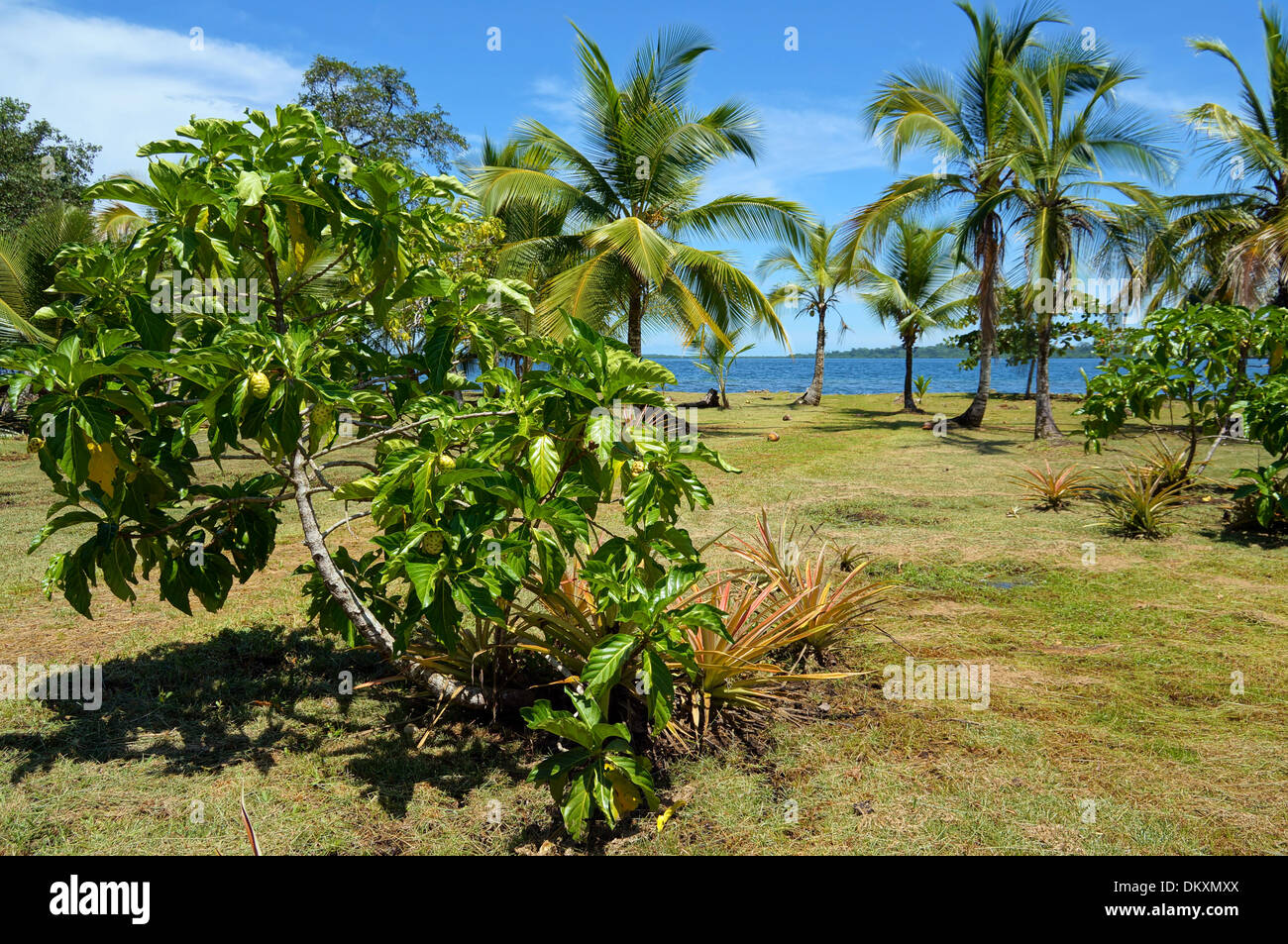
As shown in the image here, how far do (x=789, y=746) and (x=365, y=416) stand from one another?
7.79 feet

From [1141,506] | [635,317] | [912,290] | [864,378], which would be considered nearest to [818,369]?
[912,290]

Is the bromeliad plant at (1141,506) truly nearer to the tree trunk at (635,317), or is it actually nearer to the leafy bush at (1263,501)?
the leafy bush at (1263,501)

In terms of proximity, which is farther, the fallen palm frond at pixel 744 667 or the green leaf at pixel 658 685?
the fallen palm frond at pixel 744 667

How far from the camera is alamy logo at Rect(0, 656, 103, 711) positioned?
11.9 feet

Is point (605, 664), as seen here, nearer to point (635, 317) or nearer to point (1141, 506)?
point (1141, 506)

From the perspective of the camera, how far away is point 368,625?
124 inches

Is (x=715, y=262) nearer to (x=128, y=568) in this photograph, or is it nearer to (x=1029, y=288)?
(x=1029, y=288)

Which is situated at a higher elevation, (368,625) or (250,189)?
(250,189)

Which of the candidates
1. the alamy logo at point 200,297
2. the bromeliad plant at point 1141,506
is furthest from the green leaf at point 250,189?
the bromeliad plant at point 1141,506

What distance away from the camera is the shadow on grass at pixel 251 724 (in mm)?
3123

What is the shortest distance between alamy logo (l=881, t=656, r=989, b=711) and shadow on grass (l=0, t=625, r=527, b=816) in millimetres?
2030

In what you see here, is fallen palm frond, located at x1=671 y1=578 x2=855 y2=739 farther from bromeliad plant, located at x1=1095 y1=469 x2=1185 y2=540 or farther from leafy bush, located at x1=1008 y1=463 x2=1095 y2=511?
leafy bush, located at x1=1008 y1=463 x2=1095 y2=511

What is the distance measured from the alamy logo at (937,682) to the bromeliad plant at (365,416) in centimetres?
156

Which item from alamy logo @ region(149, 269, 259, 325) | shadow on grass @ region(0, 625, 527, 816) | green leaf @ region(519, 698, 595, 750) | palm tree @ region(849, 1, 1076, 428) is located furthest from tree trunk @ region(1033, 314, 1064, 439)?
alamy logo @ region(149, 269, 259, 325)
